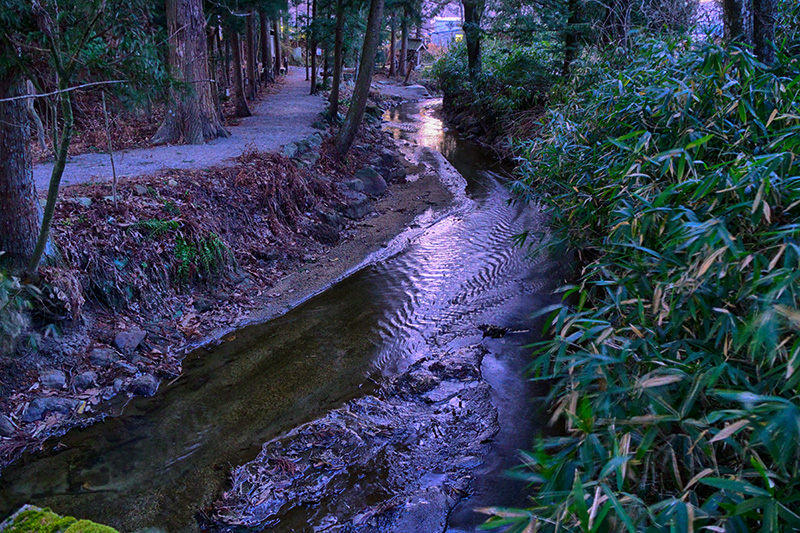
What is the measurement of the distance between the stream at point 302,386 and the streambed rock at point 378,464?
11 cm

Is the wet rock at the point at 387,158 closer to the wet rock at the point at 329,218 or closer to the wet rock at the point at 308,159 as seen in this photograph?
the wet rock at the point at 308,159

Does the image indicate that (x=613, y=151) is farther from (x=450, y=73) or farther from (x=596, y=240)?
(x=450, y=73)

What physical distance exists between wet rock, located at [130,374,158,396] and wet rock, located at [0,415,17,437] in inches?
32.5

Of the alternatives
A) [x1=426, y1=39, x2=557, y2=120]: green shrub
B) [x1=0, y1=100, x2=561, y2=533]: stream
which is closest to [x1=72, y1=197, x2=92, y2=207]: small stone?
[x1=0, y1=100, x2=561, y2=533]: stream

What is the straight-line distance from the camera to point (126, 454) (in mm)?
3686

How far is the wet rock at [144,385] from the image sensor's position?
4.30 meters

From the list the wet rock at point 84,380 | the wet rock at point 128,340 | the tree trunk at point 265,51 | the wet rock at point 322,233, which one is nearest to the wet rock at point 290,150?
the wet rock at point 322,233

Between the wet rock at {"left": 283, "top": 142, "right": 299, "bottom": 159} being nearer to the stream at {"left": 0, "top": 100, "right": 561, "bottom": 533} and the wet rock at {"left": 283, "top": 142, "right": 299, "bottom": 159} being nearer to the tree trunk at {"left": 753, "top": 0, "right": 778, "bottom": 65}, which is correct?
the stream at {"left": 0, "top": 100, "right": 561, "bottom": 533}

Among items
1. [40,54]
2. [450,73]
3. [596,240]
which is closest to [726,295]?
[596,240]

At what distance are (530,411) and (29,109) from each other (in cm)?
520

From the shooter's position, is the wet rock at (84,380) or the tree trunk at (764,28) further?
the tree trunk at (764,28)

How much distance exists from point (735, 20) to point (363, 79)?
6.53m

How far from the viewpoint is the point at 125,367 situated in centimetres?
447

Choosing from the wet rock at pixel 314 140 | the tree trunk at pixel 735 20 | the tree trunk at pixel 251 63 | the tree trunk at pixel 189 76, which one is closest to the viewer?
the tree trunk at pixel 735 20
